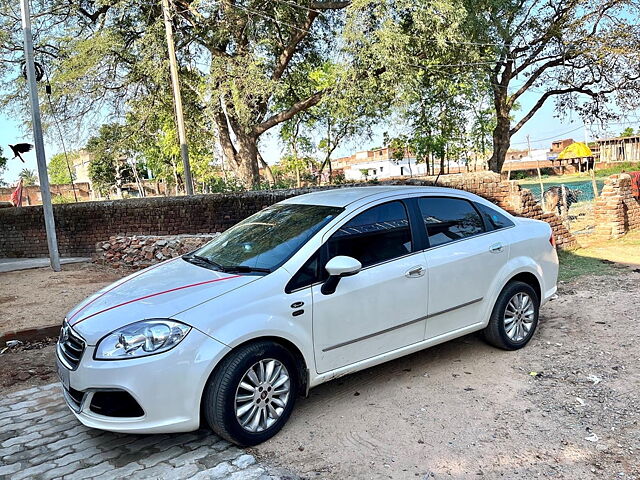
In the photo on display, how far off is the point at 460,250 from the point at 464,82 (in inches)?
486

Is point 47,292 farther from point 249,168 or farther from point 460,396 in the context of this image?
point 249,168

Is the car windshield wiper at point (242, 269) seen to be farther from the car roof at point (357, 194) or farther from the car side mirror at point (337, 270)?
the car roof at point (357, 194)

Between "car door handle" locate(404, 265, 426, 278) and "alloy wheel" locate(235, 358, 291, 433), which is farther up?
"car door handle" locate(404, 265, 426, 278)

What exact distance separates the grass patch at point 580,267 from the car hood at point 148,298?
19.4 ft

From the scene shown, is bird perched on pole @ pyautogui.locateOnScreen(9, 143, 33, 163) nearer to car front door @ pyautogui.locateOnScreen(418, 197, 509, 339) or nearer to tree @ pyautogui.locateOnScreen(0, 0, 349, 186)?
tree @ pyautogui.locateOnScreen(0, 0, 349, 186)

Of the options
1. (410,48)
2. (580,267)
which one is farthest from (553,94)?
(580,267)

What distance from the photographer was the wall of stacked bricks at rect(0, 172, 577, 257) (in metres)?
8.77

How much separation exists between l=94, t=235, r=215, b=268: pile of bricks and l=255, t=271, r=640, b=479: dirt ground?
5.88m

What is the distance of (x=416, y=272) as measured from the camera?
377 cm

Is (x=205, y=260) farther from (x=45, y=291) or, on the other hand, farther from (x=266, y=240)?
(x=45, y=291)

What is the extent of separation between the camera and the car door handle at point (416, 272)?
3736 mm

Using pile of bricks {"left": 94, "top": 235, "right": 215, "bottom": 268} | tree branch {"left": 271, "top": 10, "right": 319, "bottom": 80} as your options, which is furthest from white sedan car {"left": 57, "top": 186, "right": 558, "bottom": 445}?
tree branch {"left": 271, "top": 10, "right": 319, "bottom": 80}

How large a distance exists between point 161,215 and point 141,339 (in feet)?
27.2

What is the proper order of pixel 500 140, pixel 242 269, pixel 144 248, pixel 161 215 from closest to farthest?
pixel 242 269, pixel 144 248, pixel 161 215, pixel 500 140
